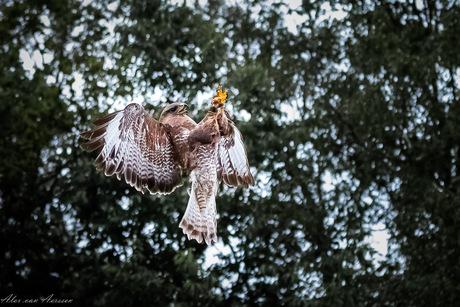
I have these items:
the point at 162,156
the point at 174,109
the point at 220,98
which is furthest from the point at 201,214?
the point at 220,98

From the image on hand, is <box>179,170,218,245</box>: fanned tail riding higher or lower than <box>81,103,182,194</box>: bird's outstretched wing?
lower

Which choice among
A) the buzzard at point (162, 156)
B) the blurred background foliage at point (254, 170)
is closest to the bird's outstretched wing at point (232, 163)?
the buzzard at point (162, 156)

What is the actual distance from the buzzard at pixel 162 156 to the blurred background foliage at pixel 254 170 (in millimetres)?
6145

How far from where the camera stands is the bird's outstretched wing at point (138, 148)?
139 inches

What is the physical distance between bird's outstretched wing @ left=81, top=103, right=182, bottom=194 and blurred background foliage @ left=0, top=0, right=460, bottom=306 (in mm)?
6135

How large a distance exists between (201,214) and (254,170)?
277 inches

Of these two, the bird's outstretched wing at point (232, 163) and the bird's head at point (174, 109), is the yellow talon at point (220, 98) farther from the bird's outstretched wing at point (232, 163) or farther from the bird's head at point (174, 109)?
the bird's outstretched wing at point (232, 163)

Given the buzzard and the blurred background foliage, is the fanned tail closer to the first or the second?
the buzzard

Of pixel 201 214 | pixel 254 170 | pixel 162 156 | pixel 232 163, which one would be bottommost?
pixel 201 214

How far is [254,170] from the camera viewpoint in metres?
A: 10.4

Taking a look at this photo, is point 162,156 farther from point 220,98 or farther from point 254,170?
point 254,170

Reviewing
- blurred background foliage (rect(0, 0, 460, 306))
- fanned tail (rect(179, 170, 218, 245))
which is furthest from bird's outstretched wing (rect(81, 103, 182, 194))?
blurred background foliage (rect(0, 0, 460, 306))

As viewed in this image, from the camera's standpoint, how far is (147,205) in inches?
401

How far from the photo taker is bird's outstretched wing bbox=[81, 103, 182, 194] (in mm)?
3520
